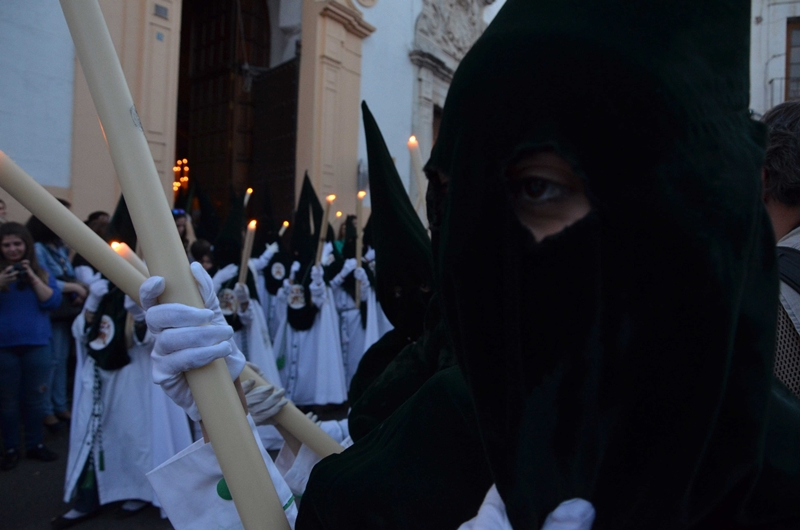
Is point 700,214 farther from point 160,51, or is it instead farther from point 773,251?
point 160,51

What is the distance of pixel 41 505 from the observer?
3.64 metres

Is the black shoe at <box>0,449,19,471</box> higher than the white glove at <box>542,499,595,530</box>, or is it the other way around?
the white glove at <box>542,499,595,530</box>

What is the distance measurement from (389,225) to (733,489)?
1.51 m

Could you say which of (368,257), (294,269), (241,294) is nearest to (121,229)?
(241,294)

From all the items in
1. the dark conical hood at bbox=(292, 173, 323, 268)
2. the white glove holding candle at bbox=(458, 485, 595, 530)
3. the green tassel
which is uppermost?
the dark conical hood at bbox=(292, 173, 323, 268)

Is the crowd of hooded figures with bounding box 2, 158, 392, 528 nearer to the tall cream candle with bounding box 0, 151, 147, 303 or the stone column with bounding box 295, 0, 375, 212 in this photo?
the tall cream candle with bounding box 0, 151, 147, 303

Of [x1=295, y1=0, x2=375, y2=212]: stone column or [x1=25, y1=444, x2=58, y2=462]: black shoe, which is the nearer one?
[x1=25, y1=444, x2=58, y2=462]: black shoe

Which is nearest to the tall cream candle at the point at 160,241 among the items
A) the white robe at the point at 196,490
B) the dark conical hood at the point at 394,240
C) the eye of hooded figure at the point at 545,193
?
the white robe at the point at 196,490

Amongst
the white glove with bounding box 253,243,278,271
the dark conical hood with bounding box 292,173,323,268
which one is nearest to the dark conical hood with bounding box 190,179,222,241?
the white glove with bounding box 253,243,278,271

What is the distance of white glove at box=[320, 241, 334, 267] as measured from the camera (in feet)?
21.4

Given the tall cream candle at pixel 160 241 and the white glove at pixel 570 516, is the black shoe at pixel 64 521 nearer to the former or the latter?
the tall cream candle at pixel 160 241

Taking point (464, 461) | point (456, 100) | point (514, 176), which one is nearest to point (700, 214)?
point (514, 176)

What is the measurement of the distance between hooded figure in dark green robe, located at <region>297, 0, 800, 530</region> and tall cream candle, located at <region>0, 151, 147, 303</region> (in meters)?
0.57

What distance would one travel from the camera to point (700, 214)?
A: 2.09 ft
